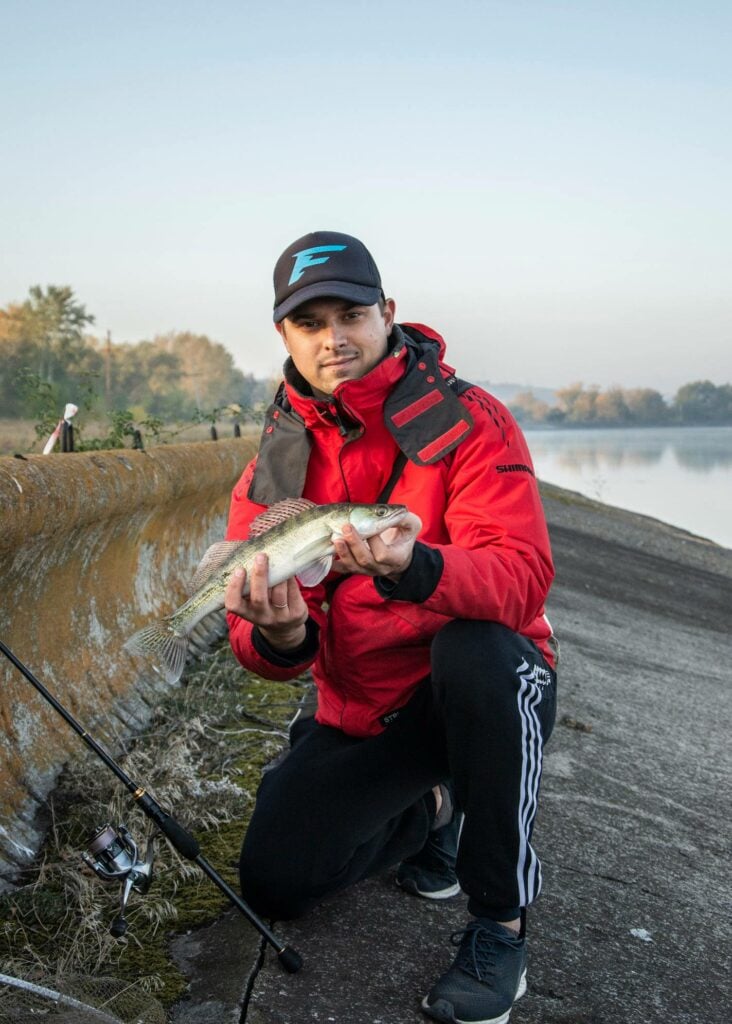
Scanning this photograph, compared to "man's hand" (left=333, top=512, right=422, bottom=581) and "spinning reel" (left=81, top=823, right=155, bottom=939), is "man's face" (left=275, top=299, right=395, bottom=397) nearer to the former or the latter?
"man's hand" (left=333, top=512, right=422, bottom=581)

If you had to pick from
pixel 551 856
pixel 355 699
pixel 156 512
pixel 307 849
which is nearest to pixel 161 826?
pixel 307 849

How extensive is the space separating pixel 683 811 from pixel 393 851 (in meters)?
1.92

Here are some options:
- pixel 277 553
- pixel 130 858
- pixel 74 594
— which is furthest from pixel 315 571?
pixel 74 594

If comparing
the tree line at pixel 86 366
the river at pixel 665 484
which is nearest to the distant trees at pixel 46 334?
the tree line at pixel 86 366

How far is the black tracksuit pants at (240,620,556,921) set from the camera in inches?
127

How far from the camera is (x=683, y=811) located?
5109 mm

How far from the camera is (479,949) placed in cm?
317

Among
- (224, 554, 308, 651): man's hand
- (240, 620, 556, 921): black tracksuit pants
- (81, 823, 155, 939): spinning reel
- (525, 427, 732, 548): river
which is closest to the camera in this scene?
(81, 823, 155, 939): spinning reel

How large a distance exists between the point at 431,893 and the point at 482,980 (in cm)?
73

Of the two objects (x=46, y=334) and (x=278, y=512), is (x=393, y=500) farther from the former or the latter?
(x=46, y=334)

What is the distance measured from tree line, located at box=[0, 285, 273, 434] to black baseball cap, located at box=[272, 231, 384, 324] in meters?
3.83

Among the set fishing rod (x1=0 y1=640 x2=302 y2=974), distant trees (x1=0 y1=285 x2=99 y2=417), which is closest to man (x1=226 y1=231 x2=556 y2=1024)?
fishing rod (x1=0 y1=640 x2=302 y2=974)

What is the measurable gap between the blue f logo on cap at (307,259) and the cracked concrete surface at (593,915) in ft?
7.14

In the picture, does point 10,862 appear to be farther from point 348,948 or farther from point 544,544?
point 544,544
